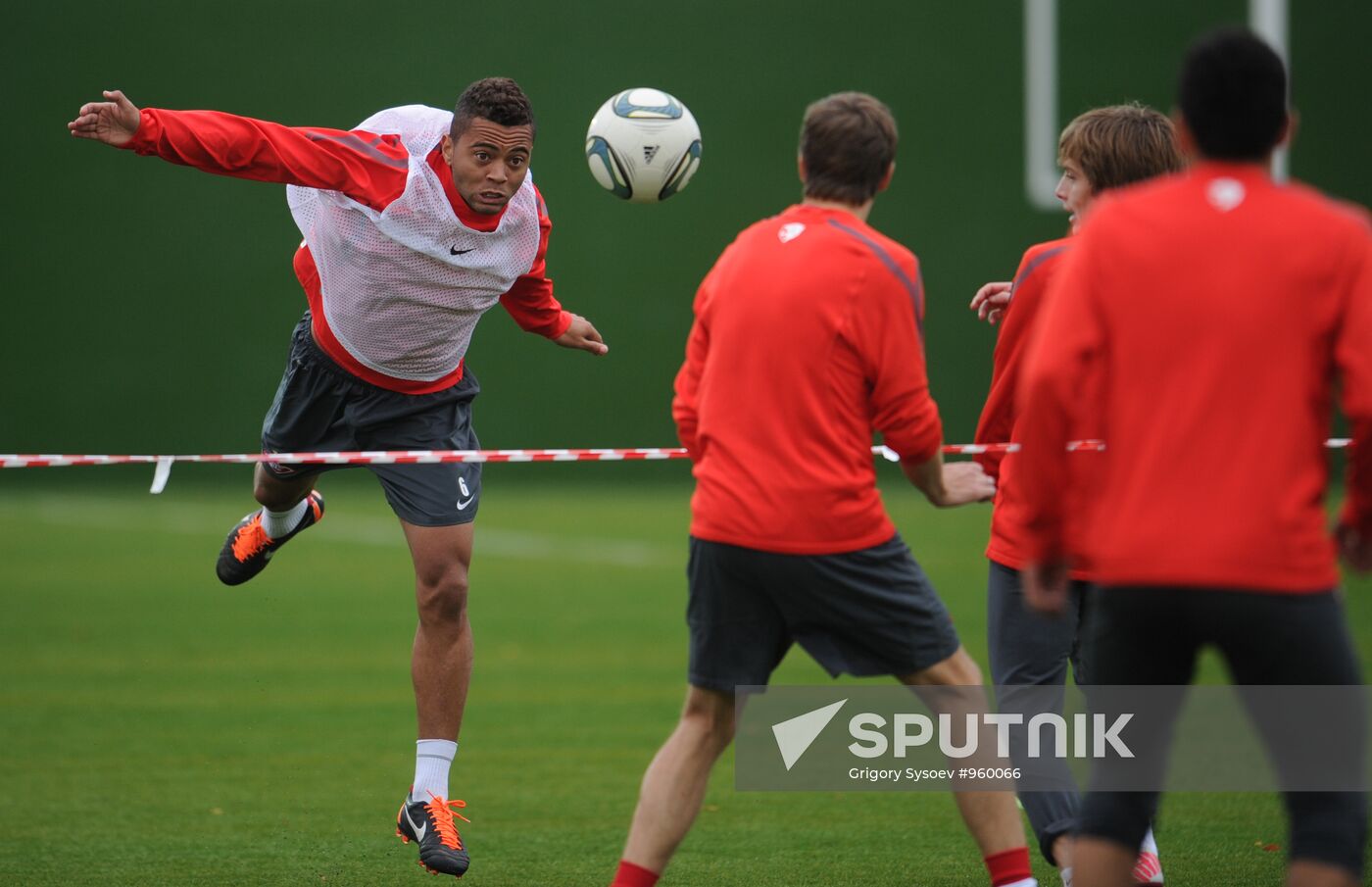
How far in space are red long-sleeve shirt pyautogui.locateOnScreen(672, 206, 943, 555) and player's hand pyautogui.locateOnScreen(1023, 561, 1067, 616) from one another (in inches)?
25.4

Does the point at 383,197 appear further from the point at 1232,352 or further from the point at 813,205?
the point at 1232,352

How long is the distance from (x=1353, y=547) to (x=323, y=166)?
129 inches

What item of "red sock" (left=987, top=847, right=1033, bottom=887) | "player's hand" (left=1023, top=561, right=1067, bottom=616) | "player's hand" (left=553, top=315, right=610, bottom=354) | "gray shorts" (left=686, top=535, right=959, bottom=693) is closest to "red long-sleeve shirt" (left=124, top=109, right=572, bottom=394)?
"player's hand" (left=553, top=315, right=610, bottom=354)

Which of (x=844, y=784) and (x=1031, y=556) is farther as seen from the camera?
(x=844, y=784)

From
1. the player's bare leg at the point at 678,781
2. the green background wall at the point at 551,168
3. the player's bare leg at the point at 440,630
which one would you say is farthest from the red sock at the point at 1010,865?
the green background wall at the point at 551,168

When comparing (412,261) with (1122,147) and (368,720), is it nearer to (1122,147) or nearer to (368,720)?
(1122,147)

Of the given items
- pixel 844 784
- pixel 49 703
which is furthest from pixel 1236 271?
pixel 49 703

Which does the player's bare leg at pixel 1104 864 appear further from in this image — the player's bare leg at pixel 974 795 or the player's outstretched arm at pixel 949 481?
the player's outstretched arm at pixel 949 481

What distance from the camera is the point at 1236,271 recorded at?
9.50ft

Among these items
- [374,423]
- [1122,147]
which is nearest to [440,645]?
[374,423]

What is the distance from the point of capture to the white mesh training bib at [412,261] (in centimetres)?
532

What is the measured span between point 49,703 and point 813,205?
5.71m

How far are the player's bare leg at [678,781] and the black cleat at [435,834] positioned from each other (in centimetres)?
108

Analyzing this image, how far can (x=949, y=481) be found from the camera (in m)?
4.08
